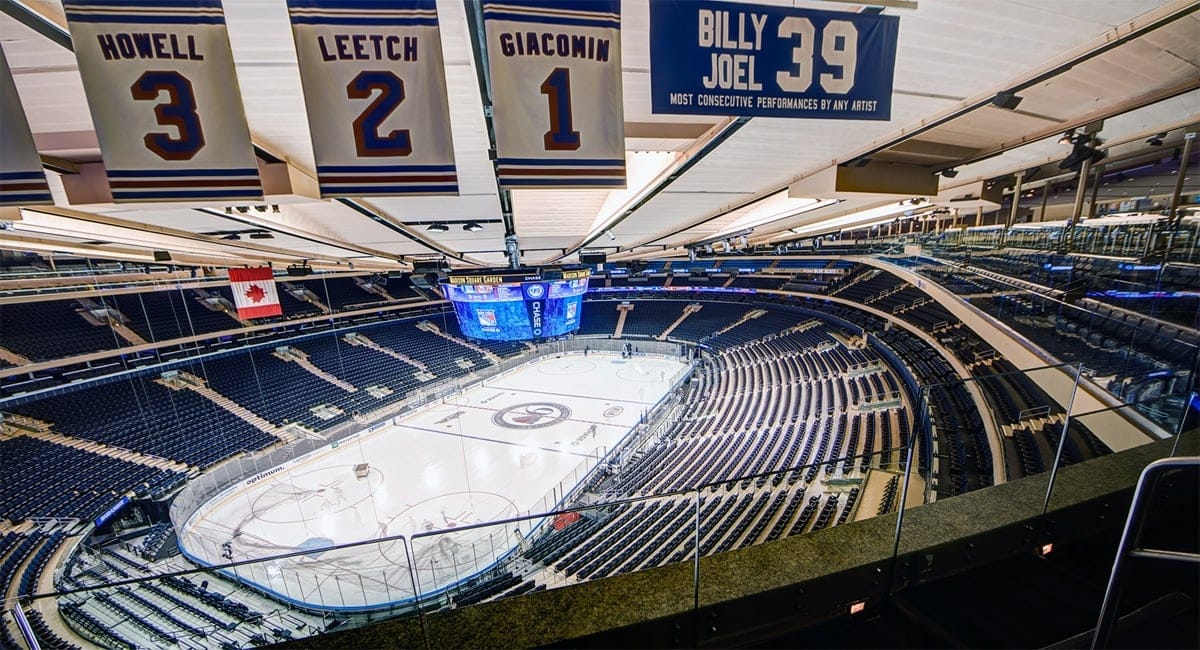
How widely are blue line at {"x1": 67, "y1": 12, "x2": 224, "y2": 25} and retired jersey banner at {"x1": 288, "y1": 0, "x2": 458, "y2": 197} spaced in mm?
394

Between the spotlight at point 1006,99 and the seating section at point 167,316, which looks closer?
the spotlight at point 1006,99

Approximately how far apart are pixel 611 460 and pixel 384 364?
14708 mm

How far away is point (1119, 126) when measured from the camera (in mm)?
4039

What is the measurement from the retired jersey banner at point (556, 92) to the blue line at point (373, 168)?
36cm

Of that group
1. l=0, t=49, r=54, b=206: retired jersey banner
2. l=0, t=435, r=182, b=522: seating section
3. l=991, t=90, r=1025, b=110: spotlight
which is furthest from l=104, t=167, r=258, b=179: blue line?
l=0, t=435, r=182, b=522: seating section

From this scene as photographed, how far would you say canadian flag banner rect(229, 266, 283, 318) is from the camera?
30.0 feet

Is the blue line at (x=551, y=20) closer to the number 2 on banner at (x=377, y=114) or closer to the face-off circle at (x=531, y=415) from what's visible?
the number 2 on banner at (x=377, y=114)

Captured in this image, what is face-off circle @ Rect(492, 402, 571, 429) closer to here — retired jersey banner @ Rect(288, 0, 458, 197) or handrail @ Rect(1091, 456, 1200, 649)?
retired jersey banner @ Rect(288, 0, 458, 197)

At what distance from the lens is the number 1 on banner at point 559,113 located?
2051 millimetres

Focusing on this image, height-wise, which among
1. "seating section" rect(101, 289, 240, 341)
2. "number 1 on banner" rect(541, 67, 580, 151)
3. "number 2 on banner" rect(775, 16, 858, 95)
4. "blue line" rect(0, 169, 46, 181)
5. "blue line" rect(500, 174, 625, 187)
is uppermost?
"number 2 on banner" rect(775, 16, 858, 95)

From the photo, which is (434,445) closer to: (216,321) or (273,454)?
(273,454)

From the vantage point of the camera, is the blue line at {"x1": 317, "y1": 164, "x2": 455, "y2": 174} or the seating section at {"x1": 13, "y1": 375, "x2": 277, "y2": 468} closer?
the blue line at {"x1": 317, "y1": 164, "x2": 455, "y2": 174}

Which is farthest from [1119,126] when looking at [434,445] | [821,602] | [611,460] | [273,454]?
[273,454]

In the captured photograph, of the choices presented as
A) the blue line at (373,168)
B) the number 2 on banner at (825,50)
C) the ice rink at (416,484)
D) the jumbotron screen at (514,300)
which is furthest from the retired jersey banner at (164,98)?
the jumbotron screen at (514,300)
